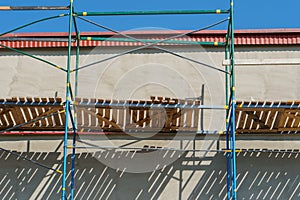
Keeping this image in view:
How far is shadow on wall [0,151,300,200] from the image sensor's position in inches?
400

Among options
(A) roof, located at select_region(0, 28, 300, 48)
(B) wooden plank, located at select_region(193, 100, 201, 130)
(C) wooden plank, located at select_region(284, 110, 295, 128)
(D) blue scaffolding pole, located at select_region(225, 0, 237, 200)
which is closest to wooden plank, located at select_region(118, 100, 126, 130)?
(B) wooden plank, located at select_region(193, 100, 201, 130)

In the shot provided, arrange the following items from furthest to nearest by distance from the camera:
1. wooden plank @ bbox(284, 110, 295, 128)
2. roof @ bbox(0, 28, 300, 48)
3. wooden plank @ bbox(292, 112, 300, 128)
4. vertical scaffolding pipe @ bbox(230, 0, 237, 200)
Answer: roof @ bbox(0, 28, 300, 48) → wooden plank @ bbox(292, 112, 300, 128) → wooden plank @ bbox(284, 110, 295, 128) → vertical scaffolding pipe @ bbox(230, 0, 237, 200)

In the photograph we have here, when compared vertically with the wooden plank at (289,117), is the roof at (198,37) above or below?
above

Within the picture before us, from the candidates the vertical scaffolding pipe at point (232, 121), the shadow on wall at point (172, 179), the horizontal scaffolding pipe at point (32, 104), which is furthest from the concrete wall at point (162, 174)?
the horizontal scaffolding pipe at point (32, 104)

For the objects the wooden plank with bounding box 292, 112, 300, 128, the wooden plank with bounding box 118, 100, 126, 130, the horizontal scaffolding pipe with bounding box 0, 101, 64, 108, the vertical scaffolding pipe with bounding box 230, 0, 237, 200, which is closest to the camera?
the vertical scaffolding pipe with bounding box 230, 0, 237, 200

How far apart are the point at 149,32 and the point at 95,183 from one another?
11.0 ft

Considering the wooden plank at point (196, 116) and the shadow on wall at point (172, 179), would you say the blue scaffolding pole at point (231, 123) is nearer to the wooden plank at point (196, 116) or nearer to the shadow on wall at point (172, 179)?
the shadow on wall at point (172, 179)

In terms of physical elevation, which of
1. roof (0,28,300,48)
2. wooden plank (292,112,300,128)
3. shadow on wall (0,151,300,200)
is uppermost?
roof (0,28,300,48)

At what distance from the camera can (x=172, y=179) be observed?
1030cm

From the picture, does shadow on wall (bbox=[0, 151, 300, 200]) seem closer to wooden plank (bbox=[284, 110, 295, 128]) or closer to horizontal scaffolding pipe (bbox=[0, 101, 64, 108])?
wooden plank (bbox=[284, 110, 295, 128])

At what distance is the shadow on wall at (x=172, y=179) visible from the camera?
1016cm

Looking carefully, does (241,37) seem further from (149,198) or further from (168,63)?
(149,198)

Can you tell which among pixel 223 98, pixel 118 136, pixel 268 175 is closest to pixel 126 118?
pixel 118 136

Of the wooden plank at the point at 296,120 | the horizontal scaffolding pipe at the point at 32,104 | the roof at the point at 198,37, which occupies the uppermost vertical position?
the roof at the point at 198,37
